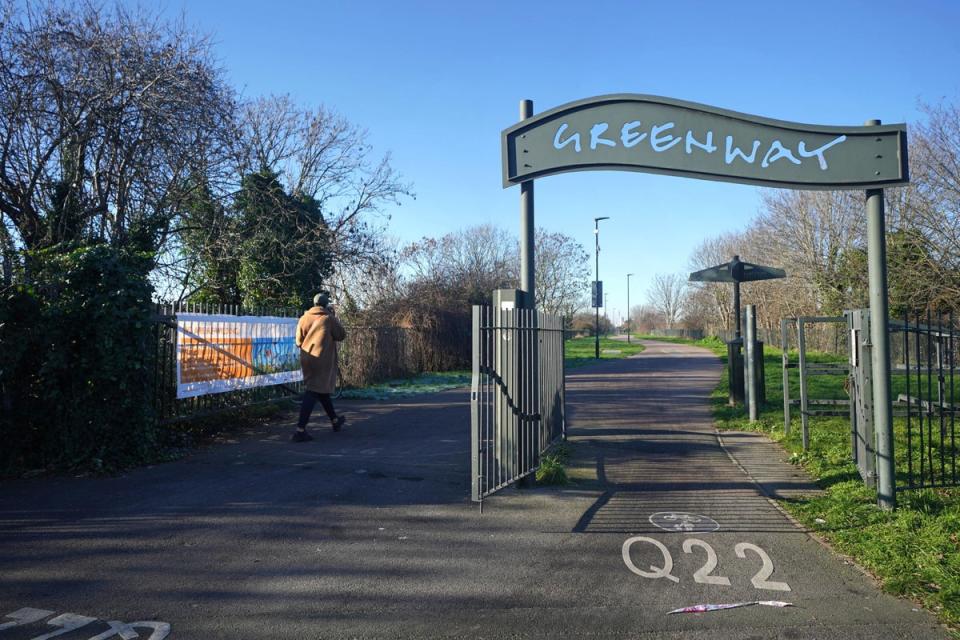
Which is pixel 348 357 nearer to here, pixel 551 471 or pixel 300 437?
pixel 300 437

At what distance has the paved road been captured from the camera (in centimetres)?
394

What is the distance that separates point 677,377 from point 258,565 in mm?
17946

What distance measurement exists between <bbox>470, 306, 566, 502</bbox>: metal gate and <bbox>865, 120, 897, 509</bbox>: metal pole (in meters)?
2.99

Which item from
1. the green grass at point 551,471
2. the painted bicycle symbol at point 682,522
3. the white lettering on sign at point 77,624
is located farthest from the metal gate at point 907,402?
the white lettering on sign at point 77,624

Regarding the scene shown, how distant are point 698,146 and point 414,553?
4.50m

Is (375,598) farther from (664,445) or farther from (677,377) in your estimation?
(677,377)

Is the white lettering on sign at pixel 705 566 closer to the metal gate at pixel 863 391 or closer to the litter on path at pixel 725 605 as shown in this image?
the litter on path at pixel 725 605

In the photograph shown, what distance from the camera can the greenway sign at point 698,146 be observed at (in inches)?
251

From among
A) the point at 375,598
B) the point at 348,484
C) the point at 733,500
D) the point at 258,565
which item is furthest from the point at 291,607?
the point at 733,500

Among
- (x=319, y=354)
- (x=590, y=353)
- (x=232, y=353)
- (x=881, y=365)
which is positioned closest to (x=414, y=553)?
(x=881, y=365)

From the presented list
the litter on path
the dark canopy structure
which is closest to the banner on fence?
the litter on path

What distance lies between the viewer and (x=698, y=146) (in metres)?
6.88

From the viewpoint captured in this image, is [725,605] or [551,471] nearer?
[725,605]

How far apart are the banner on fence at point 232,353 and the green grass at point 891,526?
23.7 ft
